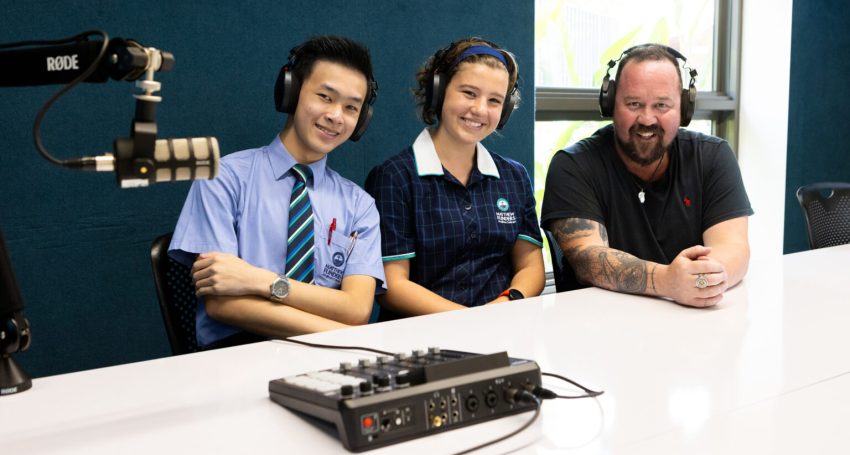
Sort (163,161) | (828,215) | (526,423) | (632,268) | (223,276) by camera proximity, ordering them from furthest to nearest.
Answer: (828,215)
(632,268)
(223,276)
(526,423)
(163,161)

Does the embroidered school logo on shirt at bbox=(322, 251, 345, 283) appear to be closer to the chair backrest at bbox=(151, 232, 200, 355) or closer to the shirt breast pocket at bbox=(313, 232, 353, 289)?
the shirt breast pocket at bbox=(313, 232, 353, 289)

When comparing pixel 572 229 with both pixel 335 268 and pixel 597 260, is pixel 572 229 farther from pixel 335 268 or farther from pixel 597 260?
pixel 335 268

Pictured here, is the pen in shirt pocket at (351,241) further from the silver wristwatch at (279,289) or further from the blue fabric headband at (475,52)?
the blue fabric headband at (475,52)

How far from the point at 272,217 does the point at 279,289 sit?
0.87 feet

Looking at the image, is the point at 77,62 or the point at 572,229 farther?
the point at 572,229

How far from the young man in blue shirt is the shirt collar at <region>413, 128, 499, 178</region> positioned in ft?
0.63

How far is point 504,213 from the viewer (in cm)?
213

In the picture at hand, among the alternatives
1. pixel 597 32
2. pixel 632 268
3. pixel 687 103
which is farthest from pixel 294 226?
pixel 597 32

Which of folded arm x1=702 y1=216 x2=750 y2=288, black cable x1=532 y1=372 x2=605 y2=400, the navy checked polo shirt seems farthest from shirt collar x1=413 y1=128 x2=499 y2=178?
black cable x1=532 y1=372 x2=605 y2=400

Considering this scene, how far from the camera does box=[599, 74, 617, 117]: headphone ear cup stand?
219cm

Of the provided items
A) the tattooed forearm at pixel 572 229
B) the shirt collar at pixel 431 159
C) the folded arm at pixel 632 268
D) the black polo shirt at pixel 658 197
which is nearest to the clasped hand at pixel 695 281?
the folded arm at pixel 632 268

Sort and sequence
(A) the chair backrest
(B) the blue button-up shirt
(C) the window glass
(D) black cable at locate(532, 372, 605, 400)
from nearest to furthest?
(D) black cable at locate(532, 372, 605, 400)
(A) the chair backrest
(B) the blue button-up shirt
(C) the window glass

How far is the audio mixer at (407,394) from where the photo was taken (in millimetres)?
832

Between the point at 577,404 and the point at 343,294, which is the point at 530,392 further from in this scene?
the point at 343,294
